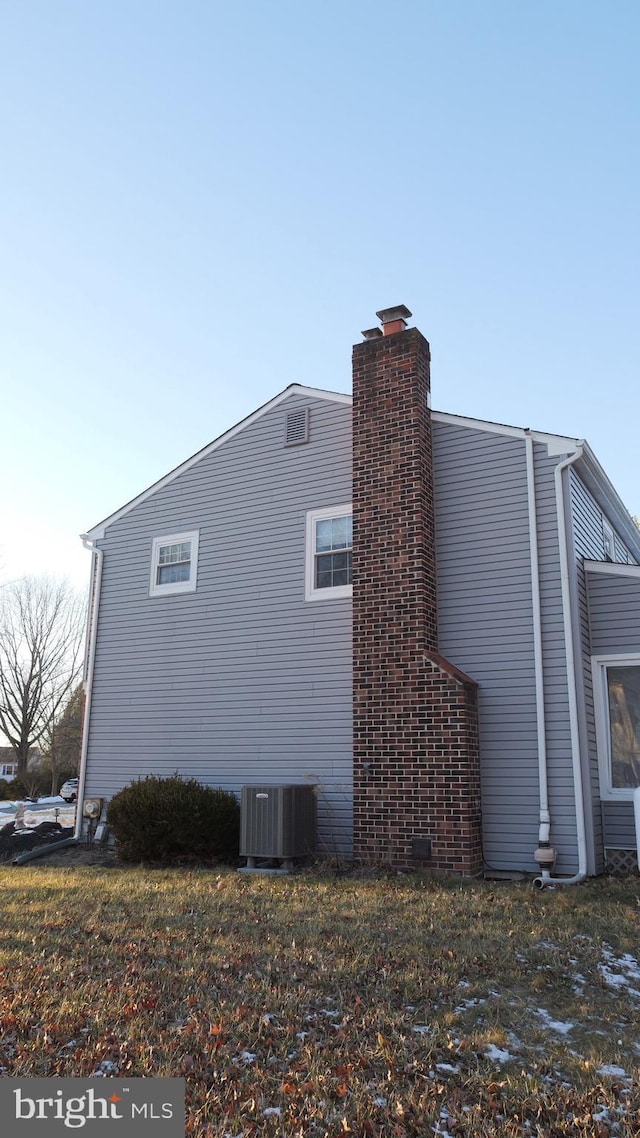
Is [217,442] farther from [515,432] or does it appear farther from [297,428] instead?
[515,432]

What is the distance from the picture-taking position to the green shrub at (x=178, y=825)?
382 inches

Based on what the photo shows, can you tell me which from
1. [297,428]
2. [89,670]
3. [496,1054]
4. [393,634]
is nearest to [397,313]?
[297,428]

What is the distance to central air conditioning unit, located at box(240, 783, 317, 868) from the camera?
9.11m

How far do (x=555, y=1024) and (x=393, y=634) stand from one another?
18.3 feet

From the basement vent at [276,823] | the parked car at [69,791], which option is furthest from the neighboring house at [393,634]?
the parked car at [69,791]

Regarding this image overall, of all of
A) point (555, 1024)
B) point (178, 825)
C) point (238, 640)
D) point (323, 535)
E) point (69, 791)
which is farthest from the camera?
point (69, 791)

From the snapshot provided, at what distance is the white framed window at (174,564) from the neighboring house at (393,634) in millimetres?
49

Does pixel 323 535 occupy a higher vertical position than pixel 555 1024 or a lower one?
higher

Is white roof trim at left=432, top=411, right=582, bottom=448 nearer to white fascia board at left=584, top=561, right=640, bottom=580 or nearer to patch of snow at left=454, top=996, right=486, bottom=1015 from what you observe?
white fascia board at left=584, top=561, right=640, bottom=580

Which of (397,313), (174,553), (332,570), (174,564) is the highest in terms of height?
(397,313)

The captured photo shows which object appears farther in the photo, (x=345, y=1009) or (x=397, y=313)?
(x=397, y=313)

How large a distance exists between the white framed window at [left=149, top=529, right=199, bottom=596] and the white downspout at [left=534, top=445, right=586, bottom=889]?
5.45 meters

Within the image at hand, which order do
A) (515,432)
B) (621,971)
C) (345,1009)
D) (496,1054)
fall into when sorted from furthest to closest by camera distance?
1. (515,432)
2. (621,971)
3. (345,1009)
4. (496,1054)

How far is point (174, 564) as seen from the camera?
1212 cm
